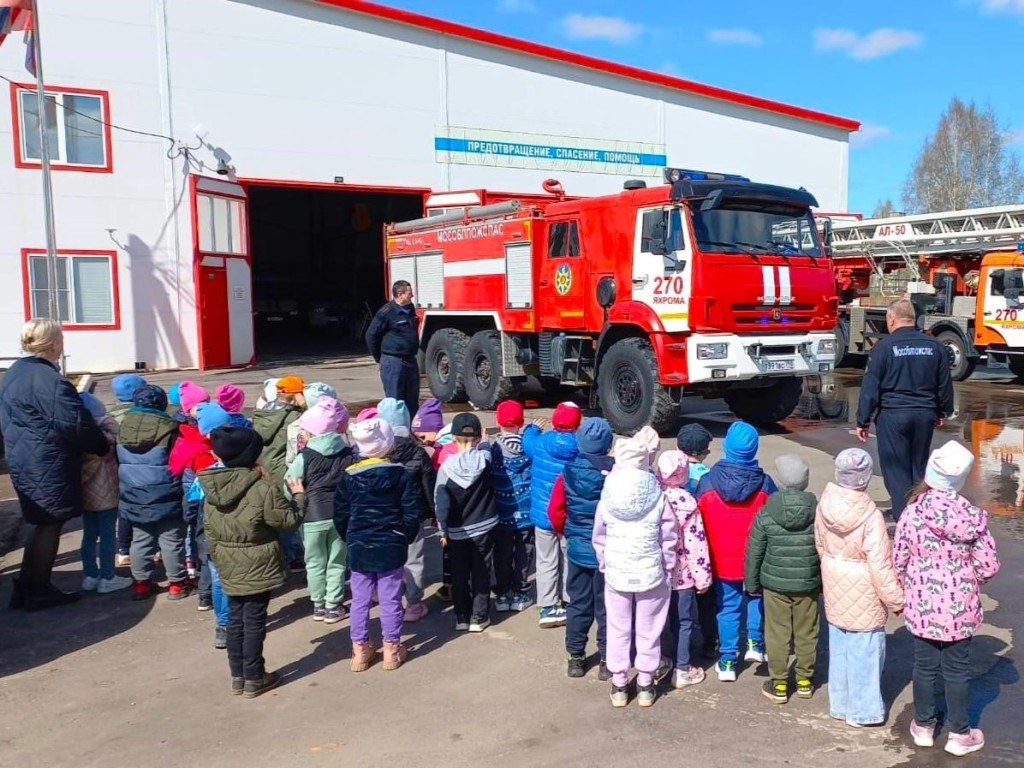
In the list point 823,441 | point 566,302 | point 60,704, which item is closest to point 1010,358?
point 823,441

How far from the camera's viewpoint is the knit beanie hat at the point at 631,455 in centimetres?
386

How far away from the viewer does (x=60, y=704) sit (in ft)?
13.3

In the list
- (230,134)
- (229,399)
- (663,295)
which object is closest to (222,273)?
(230,134)

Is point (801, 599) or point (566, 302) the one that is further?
point (566, 302)

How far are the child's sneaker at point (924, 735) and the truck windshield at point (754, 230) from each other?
6.31 m

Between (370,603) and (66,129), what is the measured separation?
1608 cm

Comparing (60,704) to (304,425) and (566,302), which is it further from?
(566,302)

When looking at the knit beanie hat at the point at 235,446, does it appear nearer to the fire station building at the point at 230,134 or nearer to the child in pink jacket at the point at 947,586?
the child in pink jacket at the point at 947,586

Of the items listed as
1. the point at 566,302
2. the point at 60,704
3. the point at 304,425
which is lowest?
the point at 60,704

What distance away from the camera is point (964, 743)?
3387 mm

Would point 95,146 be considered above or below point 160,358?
above

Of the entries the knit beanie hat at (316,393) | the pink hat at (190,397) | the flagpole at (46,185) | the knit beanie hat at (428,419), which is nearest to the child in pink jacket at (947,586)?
the knit beanie hat at (428,419)

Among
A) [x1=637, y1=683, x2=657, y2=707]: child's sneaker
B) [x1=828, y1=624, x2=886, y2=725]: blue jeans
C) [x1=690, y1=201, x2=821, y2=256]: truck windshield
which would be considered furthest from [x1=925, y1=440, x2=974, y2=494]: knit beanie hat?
[x1=690, y1=201, x2=821, y2=256]: truck windshield

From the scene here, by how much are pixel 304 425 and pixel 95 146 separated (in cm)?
1501
